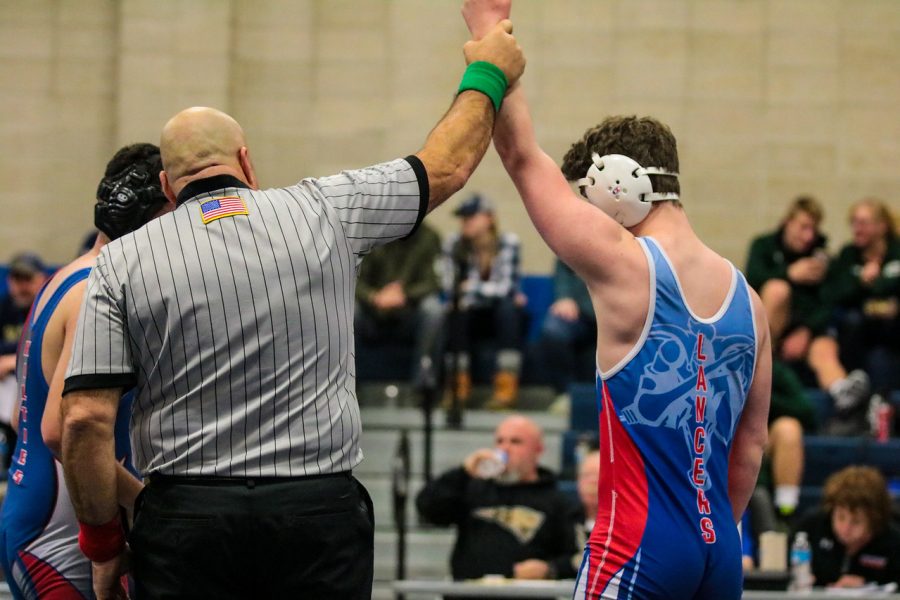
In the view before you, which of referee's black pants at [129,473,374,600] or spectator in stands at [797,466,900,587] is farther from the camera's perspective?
spectator in stands at [797,466,900,587]

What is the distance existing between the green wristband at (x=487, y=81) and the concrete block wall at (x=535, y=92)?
8.18 metres

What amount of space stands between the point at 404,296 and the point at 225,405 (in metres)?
6.73

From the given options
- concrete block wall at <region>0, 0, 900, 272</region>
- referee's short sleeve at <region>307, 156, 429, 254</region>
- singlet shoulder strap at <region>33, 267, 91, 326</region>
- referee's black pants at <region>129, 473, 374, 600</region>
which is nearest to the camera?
referee's black pants at <region>129, 473, 374, 600</region>

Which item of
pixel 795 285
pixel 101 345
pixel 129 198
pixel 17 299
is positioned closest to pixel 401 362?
pixel 17 299

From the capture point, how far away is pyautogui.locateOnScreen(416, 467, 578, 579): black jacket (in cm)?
724

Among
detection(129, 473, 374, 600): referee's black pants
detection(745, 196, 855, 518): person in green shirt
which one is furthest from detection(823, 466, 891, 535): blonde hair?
detection(129, 473, 374, 600): referee's black pants

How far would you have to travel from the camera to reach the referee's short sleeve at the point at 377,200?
11.4ft

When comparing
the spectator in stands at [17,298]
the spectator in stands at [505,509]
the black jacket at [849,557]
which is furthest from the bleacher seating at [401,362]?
the black jacket at [849,557]

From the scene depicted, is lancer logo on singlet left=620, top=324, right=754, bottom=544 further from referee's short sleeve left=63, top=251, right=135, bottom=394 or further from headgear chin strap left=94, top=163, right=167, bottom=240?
headgear chin strap left=94, top=163, right=167, bottom=240

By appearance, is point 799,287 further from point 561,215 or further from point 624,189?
point 561,215

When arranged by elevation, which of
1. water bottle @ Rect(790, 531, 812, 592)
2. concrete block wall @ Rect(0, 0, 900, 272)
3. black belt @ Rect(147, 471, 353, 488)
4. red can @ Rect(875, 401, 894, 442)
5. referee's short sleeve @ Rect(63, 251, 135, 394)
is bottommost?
water bottle @ Rect(790, 531, 812, 592)

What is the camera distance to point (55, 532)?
3914 mm

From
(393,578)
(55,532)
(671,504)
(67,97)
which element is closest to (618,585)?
(671,504)

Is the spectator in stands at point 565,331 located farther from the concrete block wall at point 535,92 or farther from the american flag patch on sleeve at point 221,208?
the american flag patch on sleeve at point 221,208
